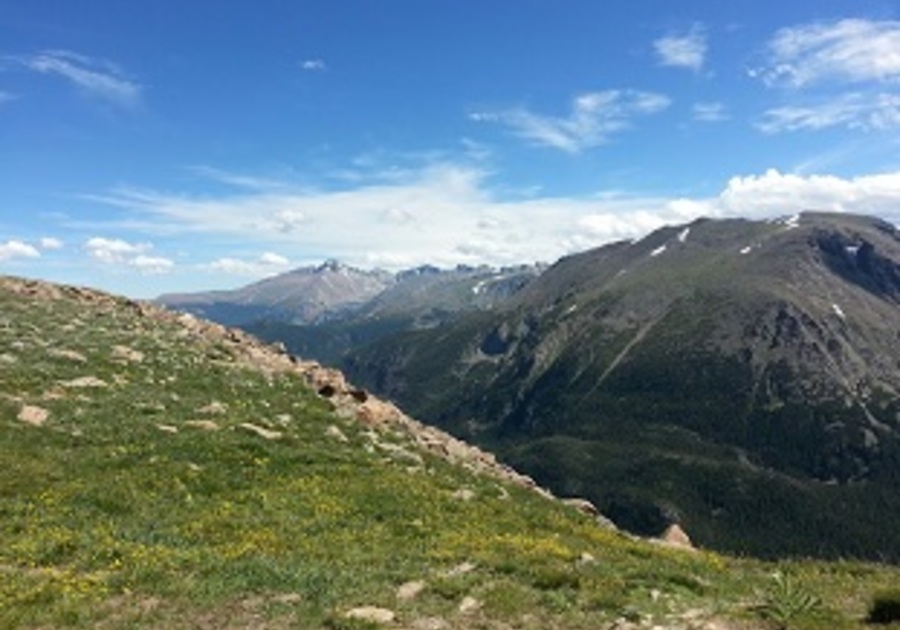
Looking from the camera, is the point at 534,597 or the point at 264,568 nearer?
the point at 534,597

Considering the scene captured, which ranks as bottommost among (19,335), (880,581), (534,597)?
(880,581)

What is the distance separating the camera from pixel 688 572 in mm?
21625

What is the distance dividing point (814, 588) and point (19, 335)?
4313cm

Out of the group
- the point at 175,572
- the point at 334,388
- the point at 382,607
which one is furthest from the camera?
the point at 334,388

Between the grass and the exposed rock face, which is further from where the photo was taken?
the exposed rock face

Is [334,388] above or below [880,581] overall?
above

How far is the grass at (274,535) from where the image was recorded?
693 inches

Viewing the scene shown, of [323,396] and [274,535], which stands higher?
[323,396]

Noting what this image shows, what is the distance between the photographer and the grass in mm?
17594

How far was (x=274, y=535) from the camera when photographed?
23.8 meters

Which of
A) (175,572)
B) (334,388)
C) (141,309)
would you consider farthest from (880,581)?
(141,309)

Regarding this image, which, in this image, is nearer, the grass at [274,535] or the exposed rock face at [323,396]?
the grass at [274,535]

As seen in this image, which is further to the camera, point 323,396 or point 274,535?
point 323,396

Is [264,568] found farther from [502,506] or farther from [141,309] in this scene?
[141,309]
